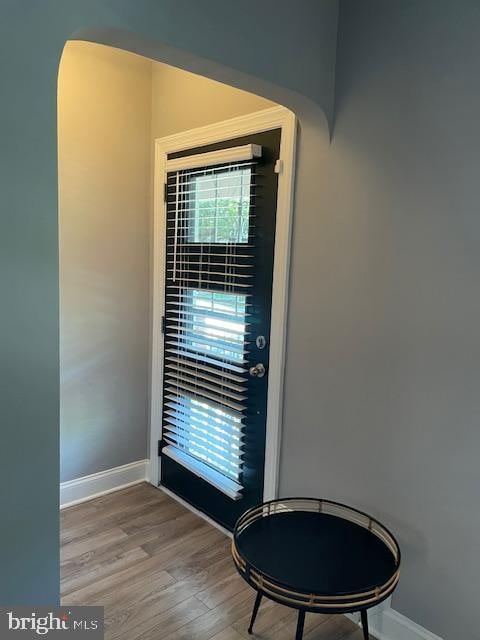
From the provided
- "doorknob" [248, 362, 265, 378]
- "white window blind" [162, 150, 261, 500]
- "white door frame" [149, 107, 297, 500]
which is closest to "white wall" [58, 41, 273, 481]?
"white door frame" [149, 107, 297, 500]

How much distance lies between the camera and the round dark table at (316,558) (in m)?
1.45

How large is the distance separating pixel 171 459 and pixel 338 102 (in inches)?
86.9

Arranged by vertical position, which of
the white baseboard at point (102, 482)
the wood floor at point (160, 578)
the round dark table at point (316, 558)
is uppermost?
the round dark table at point (316, 558)

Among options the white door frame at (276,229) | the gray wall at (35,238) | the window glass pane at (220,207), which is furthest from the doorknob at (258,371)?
the gray wall at (35,238)

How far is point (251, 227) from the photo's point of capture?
7.70 ft

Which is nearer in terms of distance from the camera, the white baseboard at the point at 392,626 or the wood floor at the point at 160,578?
the white baseboard at the point at 392,626

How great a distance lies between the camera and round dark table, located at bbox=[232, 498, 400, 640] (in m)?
1.45

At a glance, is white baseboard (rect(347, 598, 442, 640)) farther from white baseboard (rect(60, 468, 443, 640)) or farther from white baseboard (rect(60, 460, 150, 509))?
white baseboard (rect(60, 460, 150, 509))

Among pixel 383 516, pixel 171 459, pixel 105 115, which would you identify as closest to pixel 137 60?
pixel 105 115

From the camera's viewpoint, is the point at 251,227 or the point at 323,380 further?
the point at 251,227

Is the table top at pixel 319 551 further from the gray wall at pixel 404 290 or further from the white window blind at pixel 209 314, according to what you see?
the white window blind at pixel 209 314

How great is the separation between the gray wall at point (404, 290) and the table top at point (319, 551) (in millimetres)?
196

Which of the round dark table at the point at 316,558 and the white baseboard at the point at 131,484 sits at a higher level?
the round dark table at the point at 316,558

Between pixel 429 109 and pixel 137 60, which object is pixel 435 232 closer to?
pixel 429 109
